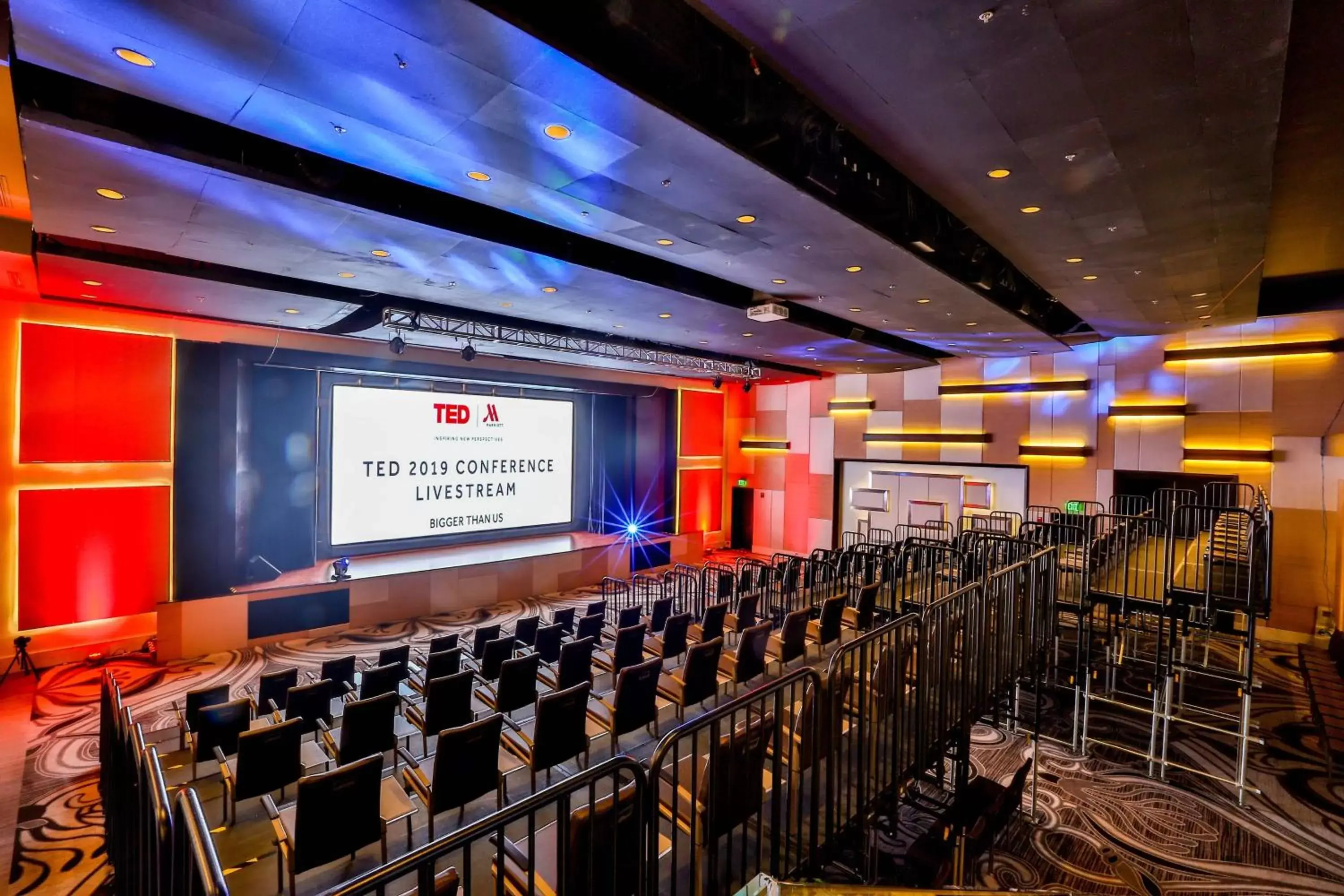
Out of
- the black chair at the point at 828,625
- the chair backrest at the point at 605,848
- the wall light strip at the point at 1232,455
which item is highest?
the wall light strip at the point at 1232,455

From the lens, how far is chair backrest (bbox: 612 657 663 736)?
431 cm

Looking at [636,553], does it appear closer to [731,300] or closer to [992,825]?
[731,300]

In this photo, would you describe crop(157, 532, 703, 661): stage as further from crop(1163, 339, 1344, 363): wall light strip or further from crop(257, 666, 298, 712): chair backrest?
crop(1163, 339, 1344, 363): wall light strip

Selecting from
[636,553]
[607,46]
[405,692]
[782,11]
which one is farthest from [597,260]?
[636,553]

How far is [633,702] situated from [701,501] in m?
11.0

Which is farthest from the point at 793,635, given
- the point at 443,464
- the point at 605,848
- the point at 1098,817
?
the point at 443,464

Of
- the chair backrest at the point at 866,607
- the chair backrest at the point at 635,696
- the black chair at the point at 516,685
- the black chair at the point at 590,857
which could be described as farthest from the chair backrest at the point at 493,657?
the chair backrest at the point at 866,607

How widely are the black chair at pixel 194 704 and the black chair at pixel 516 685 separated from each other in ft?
6.45

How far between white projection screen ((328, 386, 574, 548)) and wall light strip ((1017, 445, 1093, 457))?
905 cm

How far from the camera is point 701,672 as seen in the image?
188 inches

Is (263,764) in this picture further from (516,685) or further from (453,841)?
(453,841)

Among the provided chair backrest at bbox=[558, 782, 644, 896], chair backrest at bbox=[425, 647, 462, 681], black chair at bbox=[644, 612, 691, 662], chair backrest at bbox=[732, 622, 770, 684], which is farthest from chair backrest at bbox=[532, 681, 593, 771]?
black chair at bbox=[644, 612, 691, 662]

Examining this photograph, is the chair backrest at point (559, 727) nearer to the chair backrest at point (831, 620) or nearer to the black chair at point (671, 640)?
the black chair at point (671, 640)

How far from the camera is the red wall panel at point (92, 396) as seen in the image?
7297 mm
